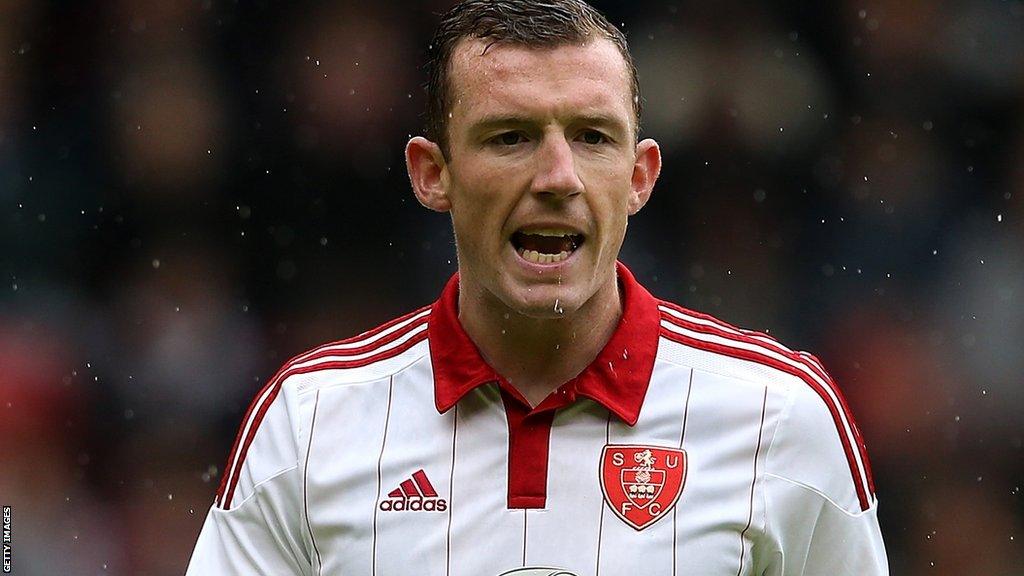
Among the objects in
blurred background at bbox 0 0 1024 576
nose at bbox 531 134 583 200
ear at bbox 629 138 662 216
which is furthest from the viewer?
blurred background at bbox 0 0 1024 576

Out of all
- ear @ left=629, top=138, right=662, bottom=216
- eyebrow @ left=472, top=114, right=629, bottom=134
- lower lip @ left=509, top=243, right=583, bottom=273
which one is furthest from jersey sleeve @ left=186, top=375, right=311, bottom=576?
ear @ left=629, top=138, right=662, bottom=216

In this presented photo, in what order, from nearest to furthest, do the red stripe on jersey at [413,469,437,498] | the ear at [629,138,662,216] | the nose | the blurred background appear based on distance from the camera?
the nose
the red stripe on jersey at [413,469,437,498]
the ear at [629,138,662,216]
the blurred background

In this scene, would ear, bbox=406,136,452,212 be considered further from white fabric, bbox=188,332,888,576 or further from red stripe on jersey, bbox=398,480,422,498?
red stripe on jersey, bbox=398,480,422,498

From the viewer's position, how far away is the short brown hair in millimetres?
2748

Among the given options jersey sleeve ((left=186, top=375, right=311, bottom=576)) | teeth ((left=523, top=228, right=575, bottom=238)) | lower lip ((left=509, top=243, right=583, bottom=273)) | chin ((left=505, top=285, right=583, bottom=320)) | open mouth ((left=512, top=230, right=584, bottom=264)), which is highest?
teeth ((left=523, top=228, right=575, bottom=238))

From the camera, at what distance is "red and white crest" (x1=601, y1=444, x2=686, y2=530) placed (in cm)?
270

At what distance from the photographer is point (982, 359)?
5578mm

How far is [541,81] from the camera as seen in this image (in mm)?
2689

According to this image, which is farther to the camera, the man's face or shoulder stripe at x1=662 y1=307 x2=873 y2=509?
shoulder stripe at x1=662 y1=307 x2=873 y2=509

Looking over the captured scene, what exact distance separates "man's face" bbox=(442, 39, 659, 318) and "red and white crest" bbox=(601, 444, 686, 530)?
26cm

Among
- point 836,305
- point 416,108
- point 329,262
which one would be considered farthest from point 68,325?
point 836,305

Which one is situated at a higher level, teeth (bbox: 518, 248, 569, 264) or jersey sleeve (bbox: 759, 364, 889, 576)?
teeth (bbox: 518, 248, 569, 264)

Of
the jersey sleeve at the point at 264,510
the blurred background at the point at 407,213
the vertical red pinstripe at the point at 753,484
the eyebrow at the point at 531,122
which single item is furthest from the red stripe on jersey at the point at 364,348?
the blurred background at the point at 407,213

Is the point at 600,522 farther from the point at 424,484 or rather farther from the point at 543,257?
the point at 543,257
